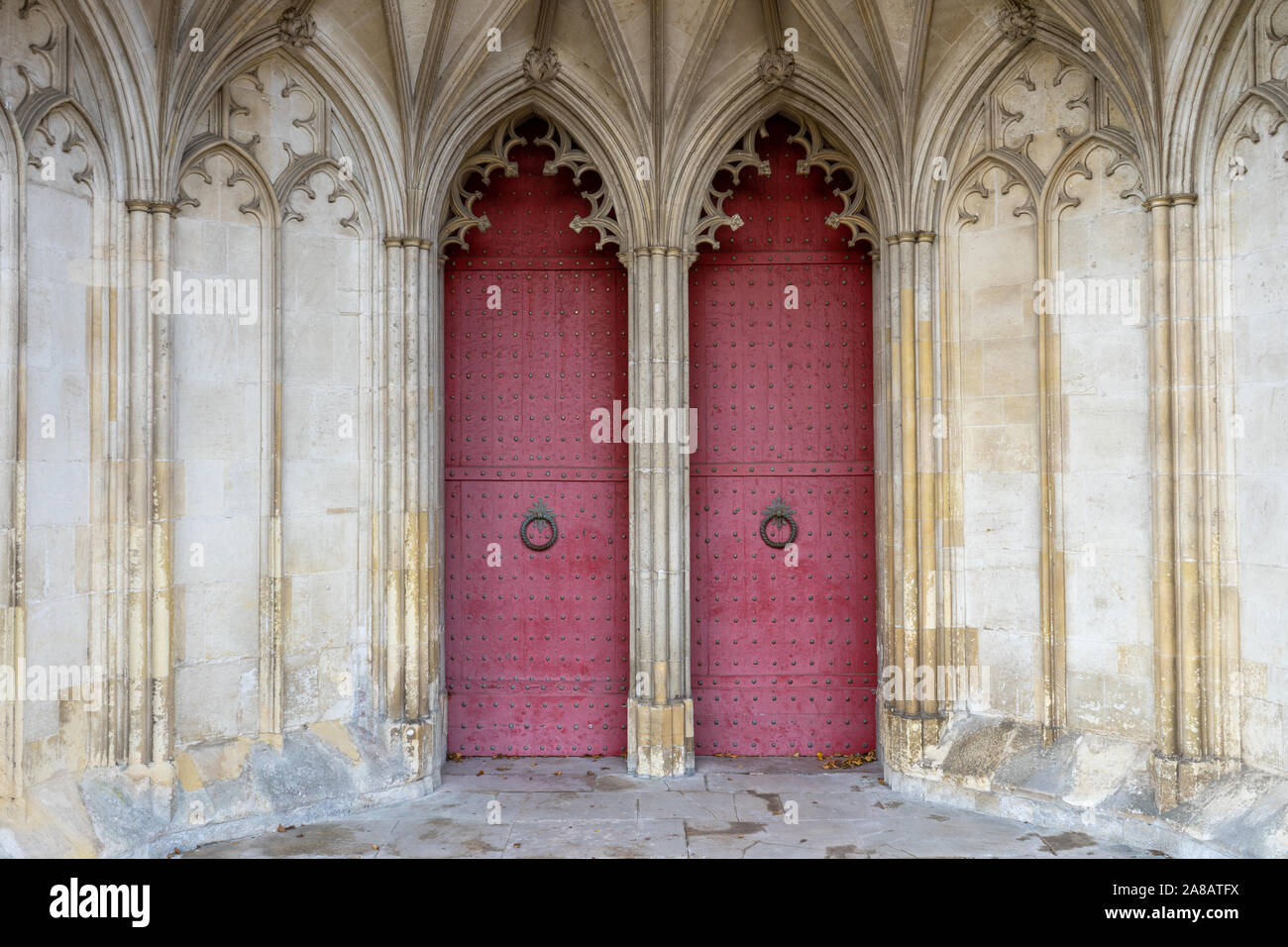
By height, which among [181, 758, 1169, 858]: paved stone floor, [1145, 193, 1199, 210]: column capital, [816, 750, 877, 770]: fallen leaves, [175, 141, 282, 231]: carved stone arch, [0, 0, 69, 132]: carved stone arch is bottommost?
[181, 758, 1169, 858]: paved stone floor

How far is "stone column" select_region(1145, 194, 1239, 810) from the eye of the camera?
19.1 ft

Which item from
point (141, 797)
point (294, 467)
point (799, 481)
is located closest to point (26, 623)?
point (141, 797)

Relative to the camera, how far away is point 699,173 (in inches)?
286

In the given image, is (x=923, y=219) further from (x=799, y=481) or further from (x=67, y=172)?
(x=67, y=172)

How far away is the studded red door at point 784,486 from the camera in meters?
7.65

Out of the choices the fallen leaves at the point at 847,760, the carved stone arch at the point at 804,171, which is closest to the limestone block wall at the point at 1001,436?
the carved stone arch at the point at 804,171

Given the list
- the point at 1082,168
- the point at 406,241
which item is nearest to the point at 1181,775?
the point at 1082,168

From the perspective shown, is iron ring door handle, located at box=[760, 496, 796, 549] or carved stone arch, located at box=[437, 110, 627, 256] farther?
iron ring door handle, located at box=[760, 496, 796, 549]

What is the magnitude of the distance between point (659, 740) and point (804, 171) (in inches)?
168

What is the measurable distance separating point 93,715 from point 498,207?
4.41 m

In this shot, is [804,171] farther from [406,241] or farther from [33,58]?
[33,58]

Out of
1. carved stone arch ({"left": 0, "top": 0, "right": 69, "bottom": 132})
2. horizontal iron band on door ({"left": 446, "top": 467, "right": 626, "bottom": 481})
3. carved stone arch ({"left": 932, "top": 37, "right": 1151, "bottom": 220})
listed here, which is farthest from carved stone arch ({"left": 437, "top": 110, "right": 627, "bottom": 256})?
carved stone arch ({"left": 0, "top": 0, "right": 69, "bottom": 132})

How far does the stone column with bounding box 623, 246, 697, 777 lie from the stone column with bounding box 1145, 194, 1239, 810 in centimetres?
304

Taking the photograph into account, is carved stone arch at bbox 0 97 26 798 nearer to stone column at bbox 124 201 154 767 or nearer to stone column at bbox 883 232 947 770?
stone column at bbox 124 201 154 767
